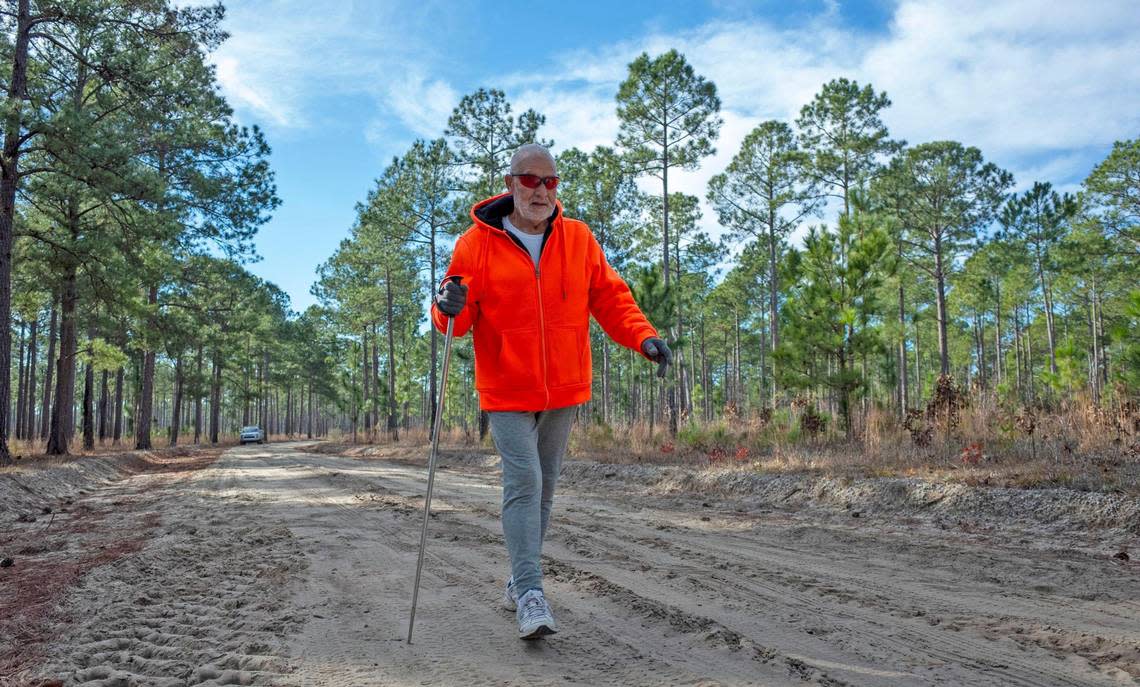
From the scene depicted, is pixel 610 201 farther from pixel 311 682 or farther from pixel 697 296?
pixel 311 682

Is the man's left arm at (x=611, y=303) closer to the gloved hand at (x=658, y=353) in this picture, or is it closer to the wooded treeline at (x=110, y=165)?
the gloved hand at (x=658, y=353)

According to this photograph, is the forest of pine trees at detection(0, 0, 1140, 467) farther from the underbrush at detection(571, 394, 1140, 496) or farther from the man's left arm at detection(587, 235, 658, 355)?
the man's left arm at detection(587, 235, 658, 355)

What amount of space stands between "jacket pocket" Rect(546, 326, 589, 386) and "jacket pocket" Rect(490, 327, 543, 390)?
6 cm

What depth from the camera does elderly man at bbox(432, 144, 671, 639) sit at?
284 cm

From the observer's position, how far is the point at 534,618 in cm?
257

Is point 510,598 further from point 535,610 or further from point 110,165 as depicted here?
point 110,165

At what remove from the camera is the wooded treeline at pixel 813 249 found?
38.5 feet

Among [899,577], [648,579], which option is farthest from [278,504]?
[899,577]

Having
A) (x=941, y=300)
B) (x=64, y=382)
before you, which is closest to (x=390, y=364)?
(x=64, y=382)

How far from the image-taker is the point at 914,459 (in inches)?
311

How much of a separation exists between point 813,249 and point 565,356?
1040 centimetres

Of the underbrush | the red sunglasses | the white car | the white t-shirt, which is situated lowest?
the white car

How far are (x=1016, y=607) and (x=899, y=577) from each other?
2.26ft

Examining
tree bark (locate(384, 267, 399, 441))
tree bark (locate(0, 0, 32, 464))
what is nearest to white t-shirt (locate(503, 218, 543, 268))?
tree bark (locate(0, 0, 32, 464))
